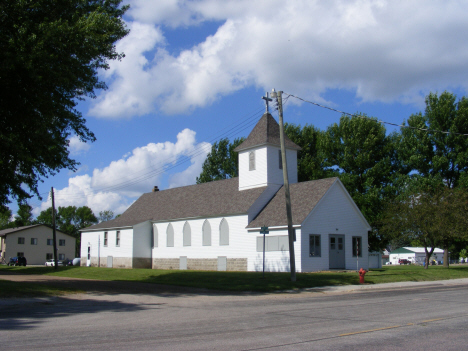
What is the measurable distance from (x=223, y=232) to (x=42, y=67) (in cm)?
2536

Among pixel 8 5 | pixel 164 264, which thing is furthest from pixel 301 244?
pixel 8 5

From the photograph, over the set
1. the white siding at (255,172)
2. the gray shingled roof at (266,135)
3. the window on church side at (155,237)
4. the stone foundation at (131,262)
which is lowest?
the stone foundation at (131,262)

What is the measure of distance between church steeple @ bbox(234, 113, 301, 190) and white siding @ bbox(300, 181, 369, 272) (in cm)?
575

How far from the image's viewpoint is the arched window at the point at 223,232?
38.6 meters

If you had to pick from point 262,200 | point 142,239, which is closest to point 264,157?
point 262,200

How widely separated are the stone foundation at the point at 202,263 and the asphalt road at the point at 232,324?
19663 mm

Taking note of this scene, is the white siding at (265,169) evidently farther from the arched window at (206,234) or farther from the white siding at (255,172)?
the arched window at (206,234)

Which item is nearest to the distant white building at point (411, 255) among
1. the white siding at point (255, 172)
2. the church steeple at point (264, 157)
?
the church steeple at point (264, 157)

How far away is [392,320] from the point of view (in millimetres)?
10977

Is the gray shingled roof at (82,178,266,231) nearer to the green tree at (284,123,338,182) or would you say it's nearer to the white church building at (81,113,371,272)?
the white church building at (81,113,371,272)

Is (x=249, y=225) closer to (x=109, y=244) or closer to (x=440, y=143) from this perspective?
(x=109, y=244)

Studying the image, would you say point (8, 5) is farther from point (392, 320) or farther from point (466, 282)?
point (466, 282)

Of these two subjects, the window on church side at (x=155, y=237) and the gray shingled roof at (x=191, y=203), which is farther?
the window on church side at (x=155, y=237)

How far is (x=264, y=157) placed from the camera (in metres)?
39.0
